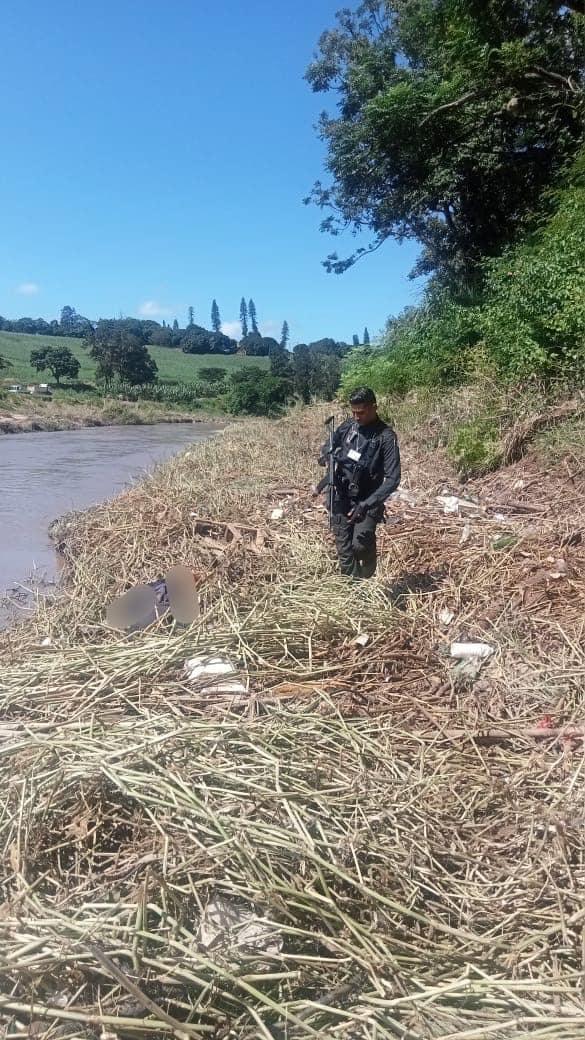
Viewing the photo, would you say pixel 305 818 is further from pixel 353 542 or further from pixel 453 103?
pixel 453 103

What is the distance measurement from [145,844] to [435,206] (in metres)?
15.3

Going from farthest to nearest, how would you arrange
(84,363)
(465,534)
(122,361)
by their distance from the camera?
(84,363), (122,361), (465,534)

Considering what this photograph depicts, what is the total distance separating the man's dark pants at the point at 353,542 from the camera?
15.2 ft

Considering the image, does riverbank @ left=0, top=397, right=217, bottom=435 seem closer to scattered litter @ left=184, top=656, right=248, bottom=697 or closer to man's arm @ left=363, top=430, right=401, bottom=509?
man's arm @ left=363, top=430, right=401, bottom=509

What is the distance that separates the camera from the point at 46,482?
15.9 metres

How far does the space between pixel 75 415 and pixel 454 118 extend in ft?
104

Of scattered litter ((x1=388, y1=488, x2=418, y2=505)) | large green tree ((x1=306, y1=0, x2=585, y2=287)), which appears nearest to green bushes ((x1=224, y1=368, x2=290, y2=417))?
large green tree ((x1=306, y1=0, x2=585, y2=287))

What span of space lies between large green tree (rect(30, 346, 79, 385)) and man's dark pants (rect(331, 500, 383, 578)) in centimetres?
5418

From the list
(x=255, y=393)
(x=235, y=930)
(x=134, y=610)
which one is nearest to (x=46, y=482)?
(x=134, y=610)

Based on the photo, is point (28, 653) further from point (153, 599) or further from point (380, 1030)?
point (380, 1030)

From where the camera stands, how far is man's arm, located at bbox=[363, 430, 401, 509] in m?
4.50

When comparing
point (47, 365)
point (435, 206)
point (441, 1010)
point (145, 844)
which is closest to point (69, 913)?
point (145, 844)

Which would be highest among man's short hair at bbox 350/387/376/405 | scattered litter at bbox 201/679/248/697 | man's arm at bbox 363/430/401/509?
man's short hair at bbox 350/387/376/405

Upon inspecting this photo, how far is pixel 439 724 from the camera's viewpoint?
128 inches
